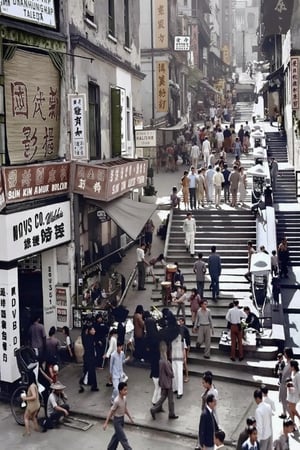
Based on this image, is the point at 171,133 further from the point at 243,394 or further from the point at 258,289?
the point at 243,394

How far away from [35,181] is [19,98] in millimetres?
2023

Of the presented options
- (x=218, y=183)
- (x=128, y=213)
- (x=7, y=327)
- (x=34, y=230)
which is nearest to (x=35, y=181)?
(x=34, y=230)

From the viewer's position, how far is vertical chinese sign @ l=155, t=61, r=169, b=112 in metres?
41.2

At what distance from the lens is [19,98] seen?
1603cm

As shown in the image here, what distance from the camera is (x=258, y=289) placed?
18969mm

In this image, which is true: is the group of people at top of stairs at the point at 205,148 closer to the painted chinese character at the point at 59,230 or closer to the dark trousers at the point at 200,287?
the dark trousers at the point at 200,287

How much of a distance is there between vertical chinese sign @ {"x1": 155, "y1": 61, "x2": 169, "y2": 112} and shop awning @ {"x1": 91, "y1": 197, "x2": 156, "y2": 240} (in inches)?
822

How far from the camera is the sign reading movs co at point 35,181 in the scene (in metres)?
15.1

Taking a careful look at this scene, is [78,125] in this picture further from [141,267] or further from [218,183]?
[218,183]

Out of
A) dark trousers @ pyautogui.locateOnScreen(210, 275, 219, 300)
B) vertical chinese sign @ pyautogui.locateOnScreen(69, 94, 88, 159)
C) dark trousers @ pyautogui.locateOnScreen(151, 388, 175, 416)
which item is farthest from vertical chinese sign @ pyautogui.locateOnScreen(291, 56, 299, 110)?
dark trousers @ pyautogui.locateOnScreen(151, 388, 175, 416)

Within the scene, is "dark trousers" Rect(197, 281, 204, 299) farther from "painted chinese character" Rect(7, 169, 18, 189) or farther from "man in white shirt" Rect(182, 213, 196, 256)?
"painted chinese character" Rect(7, 169, 18, 189)

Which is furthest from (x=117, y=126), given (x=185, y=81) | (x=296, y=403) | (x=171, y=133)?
(x=185, y=81)

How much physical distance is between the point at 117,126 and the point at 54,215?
6631 millimetres

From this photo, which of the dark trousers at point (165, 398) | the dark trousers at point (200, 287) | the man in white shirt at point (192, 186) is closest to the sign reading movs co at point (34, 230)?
the dark trousers at point (200, 287)
